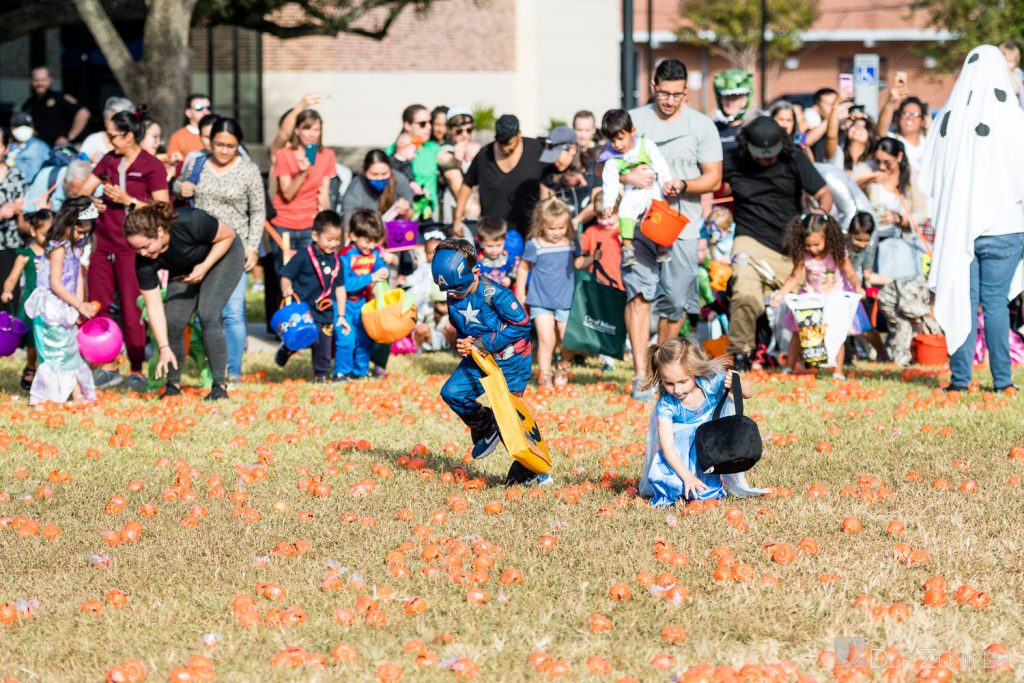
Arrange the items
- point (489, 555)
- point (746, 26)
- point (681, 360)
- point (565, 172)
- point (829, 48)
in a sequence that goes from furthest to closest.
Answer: point (829, 48) < point (746, 26) < point (565, 172) < point (681, 360) < point (489, 555)

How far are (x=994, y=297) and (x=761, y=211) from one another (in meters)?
2.21

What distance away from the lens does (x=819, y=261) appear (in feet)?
37.7

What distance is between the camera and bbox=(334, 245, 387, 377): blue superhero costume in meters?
11.7

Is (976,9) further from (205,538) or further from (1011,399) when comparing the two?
(205,538)

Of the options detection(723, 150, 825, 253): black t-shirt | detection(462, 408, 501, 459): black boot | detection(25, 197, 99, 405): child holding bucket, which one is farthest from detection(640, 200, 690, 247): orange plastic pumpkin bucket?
detection(25, 197, 99, 405): child holding bucket

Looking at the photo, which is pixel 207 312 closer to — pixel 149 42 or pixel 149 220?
pixel 149 220

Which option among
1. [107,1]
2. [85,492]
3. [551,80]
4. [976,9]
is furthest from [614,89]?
[85,492]

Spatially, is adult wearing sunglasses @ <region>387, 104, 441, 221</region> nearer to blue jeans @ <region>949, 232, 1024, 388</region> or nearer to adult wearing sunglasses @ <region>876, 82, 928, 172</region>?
adult wearing sunglasses @ <region>876, 82, 928, 172</region>

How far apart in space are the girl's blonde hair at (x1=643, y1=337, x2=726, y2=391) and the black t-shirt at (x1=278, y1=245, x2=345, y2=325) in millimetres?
5273

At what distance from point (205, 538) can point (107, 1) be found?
16787 mm

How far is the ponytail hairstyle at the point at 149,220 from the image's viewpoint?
1008cm

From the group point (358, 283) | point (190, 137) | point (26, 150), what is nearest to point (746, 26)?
point (190, 137)

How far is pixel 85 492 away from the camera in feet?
25.3

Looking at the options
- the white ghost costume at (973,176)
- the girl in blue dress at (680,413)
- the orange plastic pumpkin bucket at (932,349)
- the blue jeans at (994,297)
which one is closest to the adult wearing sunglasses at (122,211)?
the girl in blue dress at (680,413)
